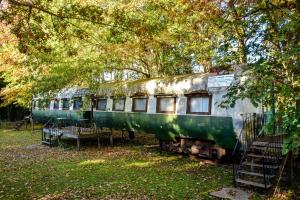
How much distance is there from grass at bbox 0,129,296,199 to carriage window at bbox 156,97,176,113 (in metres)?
2.13

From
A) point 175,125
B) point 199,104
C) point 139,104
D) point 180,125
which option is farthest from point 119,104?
point 199,104

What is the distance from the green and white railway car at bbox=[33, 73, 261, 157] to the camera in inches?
522

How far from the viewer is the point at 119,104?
19484 millimetres

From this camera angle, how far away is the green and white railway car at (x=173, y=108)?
43.5ft

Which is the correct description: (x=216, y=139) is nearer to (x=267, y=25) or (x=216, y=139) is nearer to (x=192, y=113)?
(x=192, y=113)

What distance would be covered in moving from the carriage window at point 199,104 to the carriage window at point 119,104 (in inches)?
206

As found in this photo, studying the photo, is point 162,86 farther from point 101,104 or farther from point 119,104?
point 101,104

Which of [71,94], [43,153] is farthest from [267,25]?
[71,94]

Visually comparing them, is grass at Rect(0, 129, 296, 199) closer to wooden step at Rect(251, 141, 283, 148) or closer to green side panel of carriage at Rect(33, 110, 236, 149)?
green side panel of carriage at Rect(33, 110, 236, 149)

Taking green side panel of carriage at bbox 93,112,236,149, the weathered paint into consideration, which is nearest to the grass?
green side panel of carriage at bbox 93,112,236,149

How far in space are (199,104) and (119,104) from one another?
6.33 meters

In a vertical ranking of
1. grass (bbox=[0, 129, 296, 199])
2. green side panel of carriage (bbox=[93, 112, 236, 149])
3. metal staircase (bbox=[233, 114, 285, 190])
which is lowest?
grass (bbox=[0, 129, 296, 199])

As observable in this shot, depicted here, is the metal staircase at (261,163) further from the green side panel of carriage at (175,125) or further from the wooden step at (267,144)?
the green side panel of carriage at (175,125)

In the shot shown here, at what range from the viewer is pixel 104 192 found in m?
9.87
